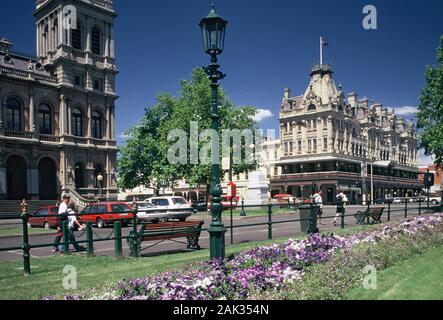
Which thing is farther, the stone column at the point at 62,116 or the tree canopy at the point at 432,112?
the stone column at the point at 62,116

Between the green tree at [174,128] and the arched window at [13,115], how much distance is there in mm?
14414

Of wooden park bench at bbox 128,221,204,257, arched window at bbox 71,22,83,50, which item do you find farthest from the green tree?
wooden park bench at bbox 128,221,204,257

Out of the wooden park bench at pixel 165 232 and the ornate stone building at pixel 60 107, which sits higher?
the ornate stone building at pixel 60 107

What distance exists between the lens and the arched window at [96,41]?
162 feet

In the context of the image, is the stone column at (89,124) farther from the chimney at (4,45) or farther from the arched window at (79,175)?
the chimney at (4,45)

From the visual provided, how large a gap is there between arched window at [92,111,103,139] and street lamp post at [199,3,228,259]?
139 feet

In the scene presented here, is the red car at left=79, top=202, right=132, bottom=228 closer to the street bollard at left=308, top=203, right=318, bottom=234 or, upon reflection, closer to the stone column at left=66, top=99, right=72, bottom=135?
the street bollard at left=308, top=203, right=318, bottom=234

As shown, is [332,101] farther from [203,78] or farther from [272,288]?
[272,288]

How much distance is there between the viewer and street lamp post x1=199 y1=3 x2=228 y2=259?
880 cm

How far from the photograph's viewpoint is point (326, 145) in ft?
216

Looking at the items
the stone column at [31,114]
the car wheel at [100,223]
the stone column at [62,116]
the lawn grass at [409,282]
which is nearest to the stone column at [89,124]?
the stone column at [62,116]
